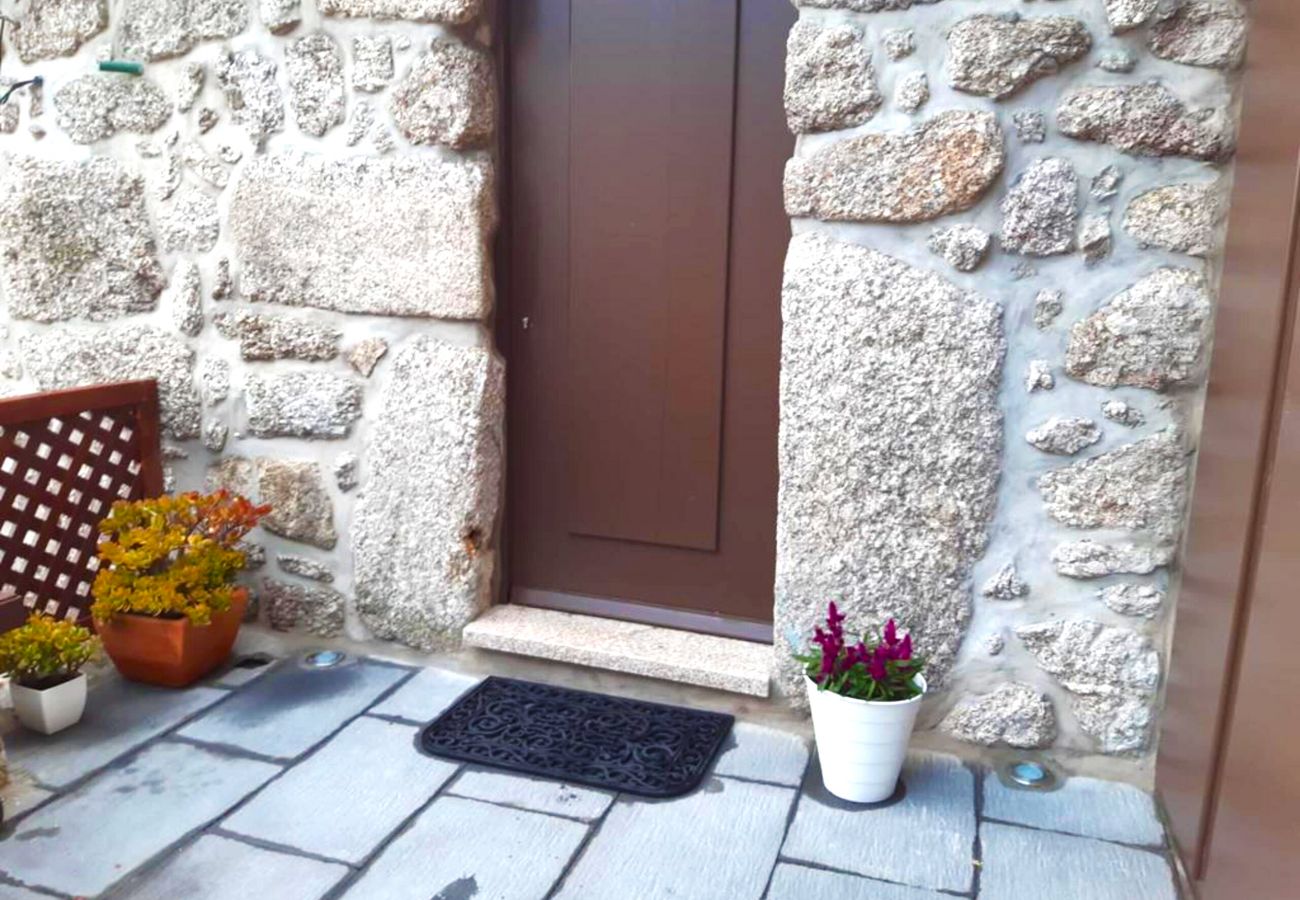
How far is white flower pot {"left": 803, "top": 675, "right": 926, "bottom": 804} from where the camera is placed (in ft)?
6.45

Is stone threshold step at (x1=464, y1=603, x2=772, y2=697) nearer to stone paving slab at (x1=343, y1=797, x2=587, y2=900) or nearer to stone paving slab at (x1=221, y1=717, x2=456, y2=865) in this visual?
stone paving slab at (x1=221, y1=717, x2=456, y2=865)

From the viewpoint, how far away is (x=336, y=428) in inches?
103

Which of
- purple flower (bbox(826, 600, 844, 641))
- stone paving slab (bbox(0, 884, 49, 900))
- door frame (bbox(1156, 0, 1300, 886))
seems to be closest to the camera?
door frame (bbox(1156, 0, 1300, 886))

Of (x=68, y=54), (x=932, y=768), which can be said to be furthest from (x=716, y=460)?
(x=68, y=54)

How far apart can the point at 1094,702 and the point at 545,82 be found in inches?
75.6

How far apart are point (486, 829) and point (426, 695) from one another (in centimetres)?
62

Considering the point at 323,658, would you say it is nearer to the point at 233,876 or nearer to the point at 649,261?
the point at 233,876

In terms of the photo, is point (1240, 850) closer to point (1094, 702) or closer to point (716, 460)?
point (1094, 702)

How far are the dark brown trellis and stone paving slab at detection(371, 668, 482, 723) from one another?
939 millimetres

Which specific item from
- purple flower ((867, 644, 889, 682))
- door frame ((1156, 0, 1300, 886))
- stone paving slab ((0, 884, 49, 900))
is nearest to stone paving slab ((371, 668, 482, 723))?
stone paving slab ((0, 884, 49, 900))

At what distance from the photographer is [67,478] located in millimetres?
2604

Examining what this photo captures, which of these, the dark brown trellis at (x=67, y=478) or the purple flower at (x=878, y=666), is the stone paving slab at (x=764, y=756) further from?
the dark brown trellis at (x=67, y=478)

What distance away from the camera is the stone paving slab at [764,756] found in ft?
6.97

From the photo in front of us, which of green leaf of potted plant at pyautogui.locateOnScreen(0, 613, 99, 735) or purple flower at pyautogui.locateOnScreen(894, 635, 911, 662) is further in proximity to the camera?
green leaf of potted plant at pyautogui.locateOnScreen(0, 613, 99, 735)
